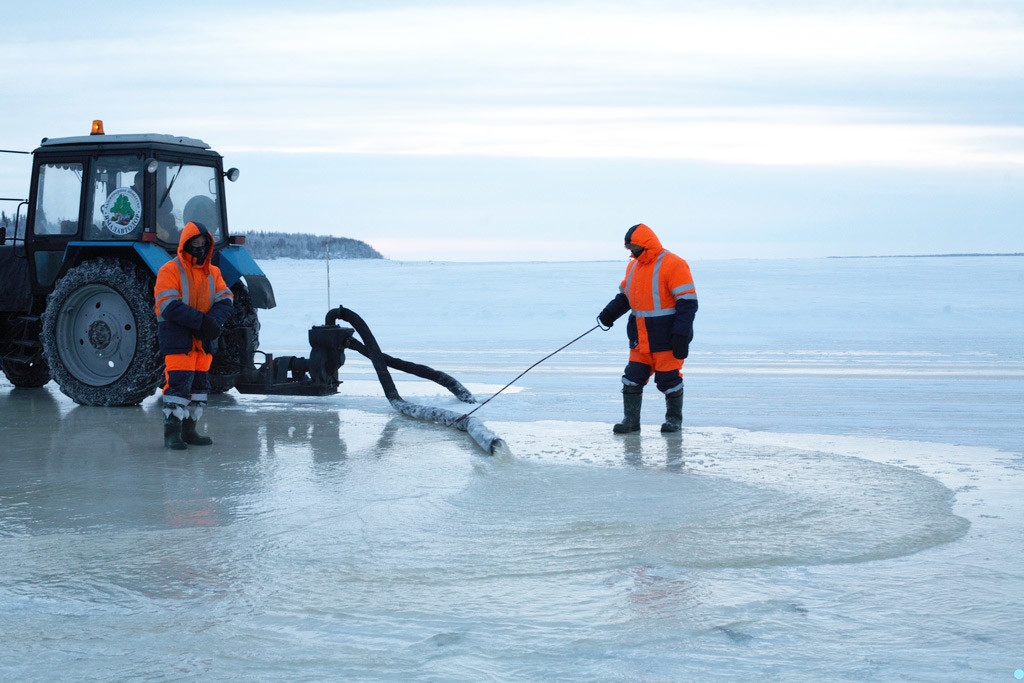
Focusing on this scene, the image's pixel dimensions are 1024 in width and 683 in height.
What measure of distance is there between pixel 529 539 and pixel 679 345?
3.60 meters

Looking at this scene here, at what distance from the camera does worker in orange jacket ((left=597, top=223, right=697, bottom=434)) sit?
8141mm

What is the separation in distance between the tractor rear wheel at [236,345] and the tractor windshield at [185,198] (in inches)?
24.8

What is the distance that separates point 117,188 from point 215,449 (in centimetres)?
356

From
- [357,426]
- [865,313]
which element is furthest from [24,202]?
[865,313]

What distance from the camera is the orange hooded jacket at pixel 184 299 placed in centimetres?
746

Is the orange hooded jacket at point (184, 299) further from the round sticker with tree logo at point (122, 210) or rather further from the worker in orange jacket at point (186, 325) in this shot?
the round sticker with tree logo at point (122, 210)

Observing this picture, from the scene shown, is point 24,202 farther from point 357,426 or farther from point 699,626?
point 699,626

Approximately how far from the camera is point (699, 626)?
12.1 ft

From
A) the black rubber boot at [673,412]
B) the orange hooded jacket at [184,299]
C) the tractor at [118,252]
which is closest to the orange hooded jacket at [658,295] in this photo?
the black rubber boot at [673,412]

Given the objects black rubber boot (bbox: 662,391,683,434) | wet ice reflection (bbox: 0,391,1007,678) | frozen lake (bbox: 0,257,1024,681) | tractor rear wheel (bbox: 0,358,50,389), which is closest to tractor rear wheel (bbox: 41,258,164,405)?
frozen lake (bbox: 0,257,1024,681)

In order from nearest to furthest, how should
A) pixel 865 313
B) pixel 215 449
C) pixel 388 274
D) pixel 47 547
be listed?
pixel 47 547 < pixel 215 449 < pixel 865 313 < pixel 388 274

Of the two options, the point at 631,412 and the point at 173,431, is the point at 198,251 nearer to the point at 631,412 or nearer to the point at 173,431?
the point at 173,431

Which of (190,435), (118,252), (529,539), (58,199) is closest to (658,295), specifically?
(190,435)

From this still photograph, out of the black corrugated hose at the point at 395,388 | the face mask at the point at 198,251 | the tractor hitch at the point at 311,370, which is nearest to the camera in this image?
the face mask at the point at 198,251
